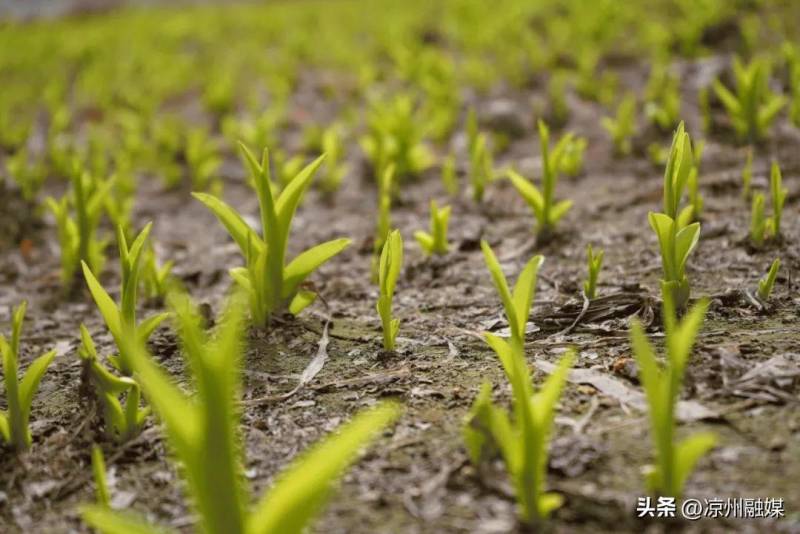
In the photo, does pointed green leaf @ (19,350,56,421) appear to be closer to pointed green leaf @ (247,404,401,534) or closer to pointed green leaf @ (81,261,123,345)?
pointed green leaf @ (81,261,123,345)

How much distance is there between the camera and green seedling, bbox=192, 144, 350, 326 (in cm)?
155

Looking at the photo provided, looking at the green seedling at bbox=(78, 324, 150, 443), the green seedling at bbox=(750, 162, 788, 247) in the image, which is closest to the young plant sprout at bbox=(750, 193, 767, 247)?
the green seedling at bbox=(750, 162, 788, 247)

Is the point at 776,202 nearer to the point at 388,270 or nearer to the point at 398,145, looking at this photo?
the point at 388,270

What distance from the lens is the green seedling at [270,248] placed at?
1.55 m

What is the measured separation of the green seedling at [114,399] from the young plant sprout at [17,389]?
65 mm

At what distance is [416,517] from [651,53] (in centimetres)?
396

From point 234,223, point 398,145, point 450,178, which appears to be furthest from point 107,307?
point 398,145

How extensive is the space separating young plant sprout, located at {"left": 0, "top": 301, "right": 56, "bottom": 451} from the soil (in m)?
0.03

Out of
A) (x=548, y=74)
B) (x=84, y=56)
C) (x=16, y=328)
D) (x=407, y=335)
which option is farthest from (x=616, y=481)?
(x=84, y=56)

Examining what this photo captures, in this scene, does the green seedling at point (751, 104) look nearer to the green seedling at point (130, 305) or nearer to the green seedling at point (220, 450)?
the green seedling at point (130, 305)

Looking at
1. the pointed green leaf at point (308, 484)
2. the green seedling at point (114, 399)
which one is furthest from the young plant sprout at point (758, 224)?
the green seedling at point (114, 399)

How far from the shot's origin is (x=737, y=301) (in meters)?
1.56

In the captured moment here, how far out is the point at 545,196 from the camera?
212 centimetres

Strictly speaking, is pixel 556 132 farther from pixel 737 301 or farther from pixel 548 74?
pixel 737 301
